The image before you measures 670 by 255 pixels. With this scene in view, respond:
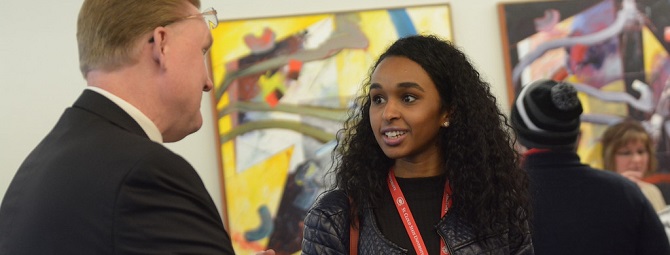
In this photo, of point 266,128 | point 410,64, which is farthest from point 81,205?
point 266,128

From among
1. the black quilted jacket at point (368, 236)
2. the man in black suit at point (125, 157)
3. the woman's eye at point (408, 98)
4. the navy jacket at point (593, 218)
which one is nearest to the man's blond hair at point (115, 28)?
the man in black suit at point (125, 157)

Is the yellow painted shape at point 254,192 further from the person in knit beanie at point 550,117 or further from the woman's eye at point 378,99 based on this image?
the woman's eye at point 378,99

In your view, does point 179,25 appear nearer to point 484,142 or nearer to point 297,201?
point 484,142

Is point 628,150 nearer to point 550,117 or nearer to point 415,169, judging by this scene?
point 550,117

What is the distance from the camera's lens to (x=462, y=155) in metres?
2.86

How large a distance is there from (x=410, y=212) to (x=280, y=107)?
2.51 metres

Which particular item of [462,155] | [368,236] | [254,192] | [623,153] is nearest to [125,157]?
[368,236]

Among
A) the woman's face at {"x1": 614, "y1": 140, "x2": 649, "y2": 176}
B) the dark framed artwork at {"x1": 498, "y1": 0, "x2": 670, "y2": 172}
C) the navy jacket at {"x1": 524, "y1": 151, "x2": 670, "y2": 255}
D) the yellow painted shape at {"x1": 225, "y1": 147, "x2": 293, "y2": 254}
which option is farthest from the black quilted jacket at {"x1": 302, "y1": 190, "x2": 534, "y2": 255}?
the dark framed artwork at {"x1": 498, "y1": 0, "x2": 670, "y2": 172}

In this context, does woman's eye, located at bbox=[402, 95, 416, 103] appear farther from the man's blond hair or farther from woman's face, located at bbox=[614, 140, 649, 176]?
woman's face, located at bbox=[614, 140, 649, 176]

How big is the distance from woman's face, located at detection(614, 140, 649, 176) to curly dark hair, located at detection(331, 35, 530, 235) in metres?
2.41

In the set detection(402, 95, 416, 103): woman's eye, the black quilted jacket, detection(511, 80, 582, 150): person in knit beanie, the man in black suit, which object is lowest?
the black quilted jacket

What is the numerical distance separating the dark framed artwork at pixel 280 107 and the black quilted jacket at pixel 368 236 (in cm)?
240

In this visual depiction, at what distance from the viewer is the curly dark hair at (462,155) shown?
110 inches

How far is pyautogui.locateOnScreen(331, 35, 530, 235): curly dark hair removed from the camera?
2789mm
